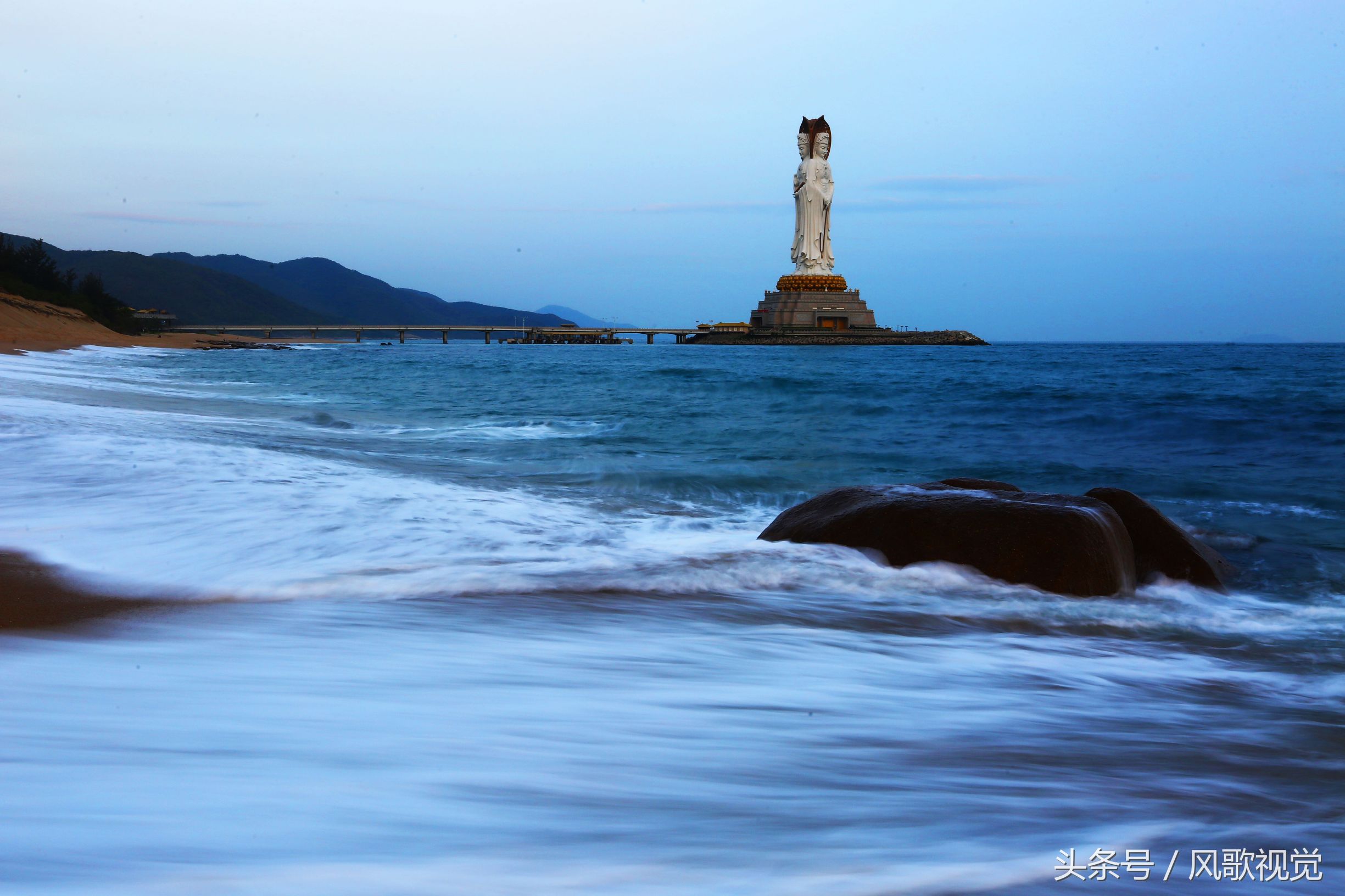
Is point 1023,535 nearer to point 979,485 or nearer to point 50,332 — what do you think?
point 979,485

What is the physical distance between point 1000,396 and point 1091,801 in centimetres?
2264

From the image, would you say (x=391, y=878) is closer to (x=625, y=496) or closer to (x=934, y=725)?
(x=934, y=725)

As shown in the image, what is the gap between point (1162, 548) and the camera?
18.6 feet

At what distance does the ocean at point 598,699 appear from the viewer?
6.64 ft

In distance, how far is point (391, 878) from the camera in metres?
1.85

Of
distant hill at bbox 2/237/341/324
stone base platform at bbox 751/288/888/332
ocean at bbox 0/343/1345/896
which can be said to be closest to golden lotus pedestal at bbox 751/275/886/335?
stone base platform at bbox 751/288/888/332

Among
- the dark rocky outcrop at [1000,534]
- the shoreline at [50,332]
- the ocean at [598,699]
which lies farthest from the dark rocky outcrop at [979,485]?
the shoreline at [50,332]

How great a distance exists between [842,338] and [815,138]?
20.3 m

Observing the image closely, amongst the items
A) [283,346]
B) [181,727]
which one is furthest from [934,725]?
[283,346]

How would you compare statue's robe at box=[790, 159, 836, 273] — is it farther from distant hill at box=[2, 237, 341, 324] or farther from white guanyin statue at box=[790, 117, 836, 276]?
distant hill at box=[2, 237, 341, 324]

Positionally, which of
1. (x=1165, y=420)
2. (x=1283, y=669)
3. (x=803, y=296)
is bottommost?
(x=1283, y=669)

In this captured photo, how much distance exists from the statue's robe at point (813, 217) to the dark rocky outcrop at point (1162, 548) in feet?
302

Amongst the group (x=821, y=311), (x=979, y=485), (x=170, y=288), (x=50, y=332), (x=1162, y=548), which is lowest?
(x=1162, y=548)

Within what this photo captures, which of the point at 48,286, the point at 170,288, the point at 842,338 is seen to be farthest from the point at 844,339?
the point at 170,288
